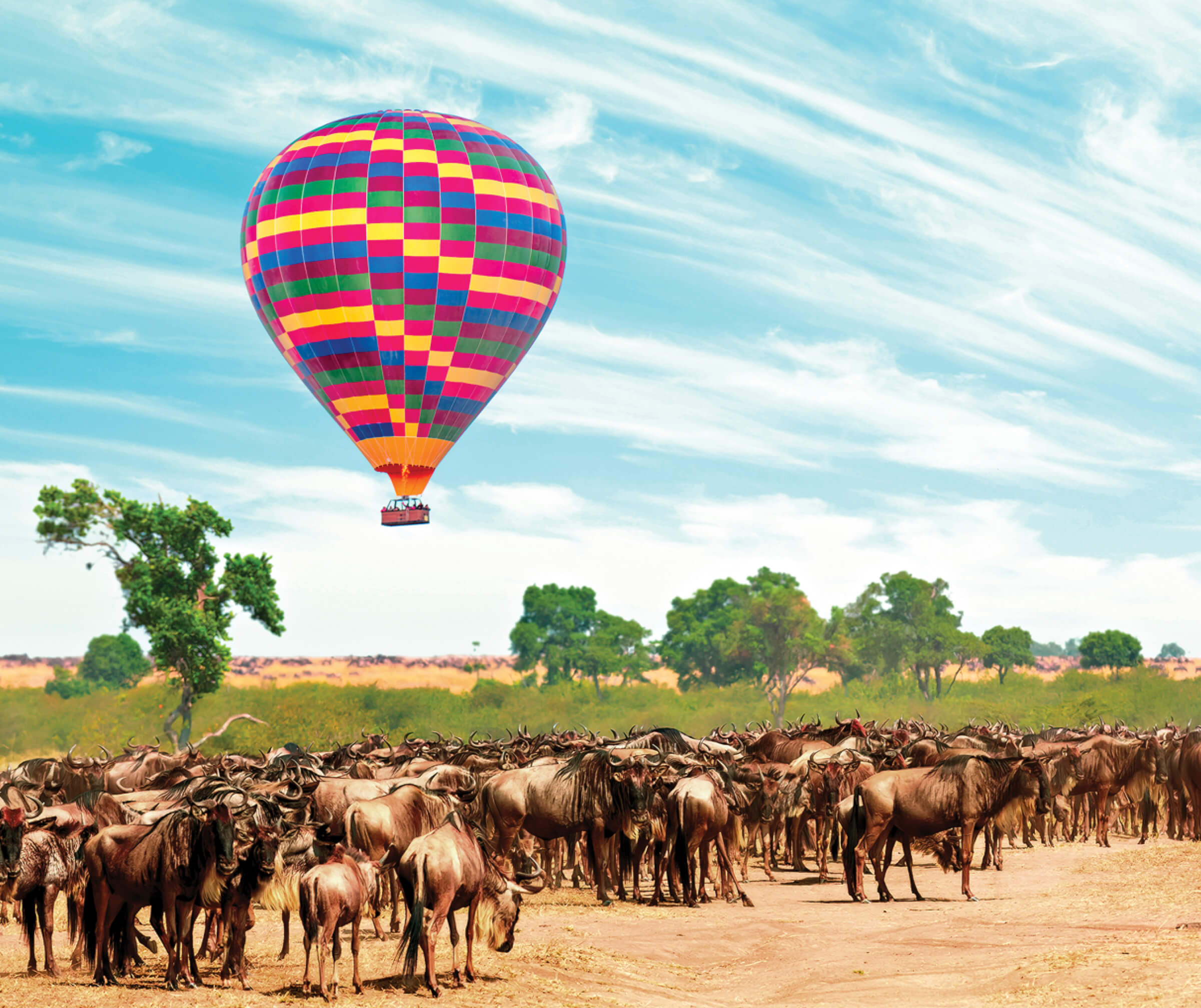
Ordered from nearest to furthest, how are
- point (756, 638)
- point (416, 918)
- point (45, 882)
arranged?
point (416, 918)
point (45, 882)
point (756, 638)

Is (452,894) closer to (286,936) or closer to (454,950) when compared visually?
(454,950)

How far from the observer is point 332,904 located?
1418cm

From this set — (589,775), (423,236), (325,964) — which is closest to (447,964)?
(325,964)

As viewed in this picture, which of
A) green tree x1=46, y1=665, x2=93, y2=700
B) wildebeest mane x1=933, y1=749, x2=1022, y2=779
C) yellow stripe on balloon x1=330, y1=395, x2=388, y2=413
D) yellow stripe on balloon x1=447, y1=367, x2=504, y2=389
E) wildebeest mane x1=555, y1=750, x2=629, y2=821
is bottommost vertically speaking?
green tree x1=46, y1=665, x2=93, y2=700

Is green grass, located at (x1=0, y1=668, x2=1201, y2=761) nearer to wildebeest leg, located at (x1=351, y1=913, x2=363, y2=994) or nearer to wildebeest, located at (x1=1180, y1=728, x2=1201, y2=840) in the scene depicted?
wildebeest, located at (x1=1180, y1=728, x2=1201, y2=840)

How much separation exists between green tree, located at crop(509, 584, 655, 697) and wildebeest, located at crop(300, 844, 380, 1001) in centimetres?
10557

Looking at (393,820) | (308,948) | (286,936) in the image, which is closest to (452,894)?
(308,948)

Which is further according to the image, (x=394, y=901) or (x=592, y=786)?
(x=592, y=786)

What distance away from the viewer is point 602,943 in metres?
18.6

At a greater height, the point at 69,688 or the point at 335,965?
the point at 335,965

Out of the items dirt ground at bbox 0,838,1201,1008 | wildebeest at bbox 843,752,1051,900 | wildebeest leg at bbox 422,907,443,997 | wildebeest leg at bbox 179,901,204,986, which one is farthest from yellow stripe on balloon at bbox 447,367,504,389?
wildebeest leg at bbox 422,907,443,997

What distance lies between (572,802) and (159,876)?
27.9 ft

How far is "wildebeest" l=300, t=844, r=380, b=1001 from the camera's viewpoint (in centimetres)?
1416

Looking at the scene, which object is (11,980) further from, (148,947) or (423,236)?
(423,236)
